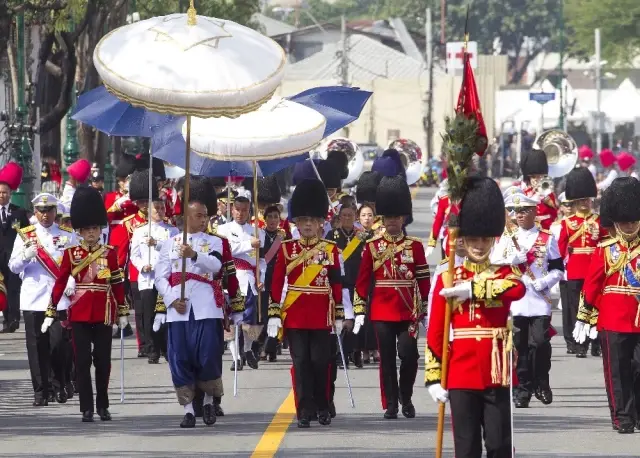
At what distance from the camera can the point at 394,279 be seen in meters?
15.2

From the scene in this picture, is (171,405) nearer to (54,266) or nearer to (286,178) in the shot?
(54,266)

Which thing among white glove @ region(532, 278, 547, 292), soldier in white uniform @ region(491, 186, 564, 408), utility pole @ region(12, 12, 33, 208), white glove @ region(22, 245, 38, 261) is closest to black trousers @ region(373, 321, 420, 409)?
soldier in white uniform @ region(491, 186, 564, 408)

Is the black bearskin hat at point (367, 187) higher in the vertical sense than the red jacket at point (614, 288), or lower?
higher

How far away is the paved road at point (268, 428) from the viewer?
13.3 m

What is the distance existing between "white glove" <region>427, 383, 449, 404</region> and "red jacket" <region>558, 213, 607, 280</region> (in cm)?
998

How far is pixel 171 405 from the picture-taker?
16078 mm

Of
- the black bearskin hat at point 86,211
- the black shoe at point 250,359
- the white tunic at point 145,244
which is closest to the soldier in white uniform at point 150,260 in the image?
the white tunic at point 145,244

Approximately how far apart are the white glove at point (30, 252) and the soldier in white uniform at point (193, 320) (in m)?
2.36

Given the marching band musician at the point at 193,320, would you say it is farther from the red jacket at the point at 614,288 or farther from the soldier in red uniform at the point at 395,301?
the red jacket at the point at 614,288

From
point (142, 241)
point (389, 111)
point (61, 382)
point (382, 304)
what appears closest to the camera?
point (382, 304)

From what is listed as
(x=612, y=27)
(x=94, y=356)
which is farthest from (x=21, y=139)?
(x=612, y=27)

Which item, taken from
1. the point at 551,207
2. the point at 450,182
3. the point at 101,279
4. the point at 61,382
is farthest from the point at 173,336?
the point at 551,207

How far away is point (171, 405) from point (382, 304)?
212cm

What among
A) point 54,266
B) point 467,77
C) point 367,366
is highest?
point 467,77
